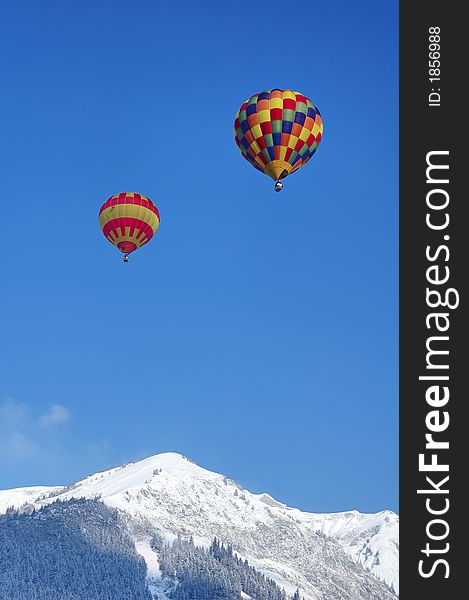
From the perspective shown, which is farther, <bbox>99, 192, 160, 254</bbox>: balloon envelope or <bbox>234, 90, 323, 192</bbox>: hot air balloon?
<bbox>99, 192, 160, 254</bbox>: balloon envelope

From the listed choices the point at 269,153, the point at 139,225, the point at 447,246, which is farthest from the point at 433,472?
the point at 139,225

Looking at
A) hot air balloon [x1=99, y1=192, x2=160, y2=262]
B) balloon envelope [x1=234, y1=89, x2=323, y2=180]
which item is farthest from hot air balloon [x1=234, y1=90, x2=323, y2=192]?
hot air balloon [x1=99, y1=192, x2=160, y2=262]

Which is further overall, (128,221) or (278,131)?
(128,221)

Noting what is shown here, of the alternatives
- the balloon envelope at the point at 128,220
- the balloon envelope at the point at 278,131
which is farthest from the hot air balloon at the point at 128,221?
the balloon envelope at the point at 278,131

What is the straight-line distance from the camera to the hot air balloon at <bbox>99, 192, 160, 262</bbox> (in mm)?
84875

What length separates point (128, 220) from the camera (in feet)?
280

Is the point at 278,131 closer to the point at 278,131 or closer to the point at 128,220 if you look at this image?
the point at 278,131

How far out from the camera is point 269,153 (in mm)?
68312

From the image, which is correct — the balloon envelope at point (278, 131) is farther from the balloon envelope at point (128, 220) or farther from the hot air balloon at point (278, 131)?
the balloon envelope at point (128, 220)

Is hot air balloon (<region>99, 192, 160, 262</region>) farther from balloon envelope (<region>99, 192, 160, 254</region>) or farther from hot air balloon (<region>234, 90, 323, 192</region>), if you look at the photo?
hot air balloon (<region>234, 90, 323, 192</region>)

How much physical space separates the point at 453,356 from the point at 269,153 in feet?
121

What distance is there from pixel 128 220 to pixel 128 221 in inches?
3.8

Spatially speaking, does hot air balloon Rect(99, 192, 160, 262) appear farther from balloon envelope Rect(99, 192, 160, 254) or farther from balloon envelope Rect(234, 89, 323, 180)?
balloon envelope Rect(234, 89, 323, 180)

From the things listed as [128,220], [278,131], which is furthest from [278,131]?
[128,220]
